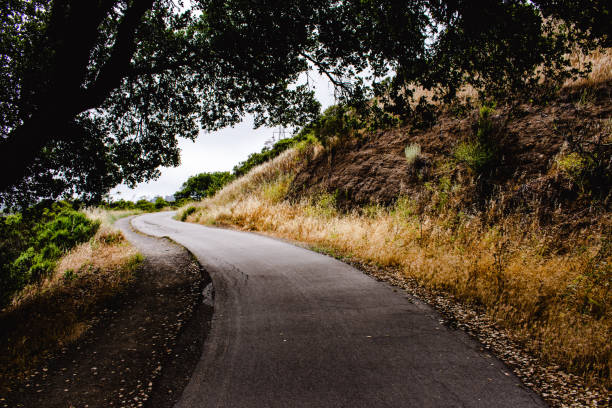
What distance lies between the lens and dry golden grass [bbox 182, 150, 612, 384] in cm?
280

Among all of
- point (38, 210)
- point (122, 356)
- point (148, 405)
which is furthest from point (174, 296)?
point (38, 210)

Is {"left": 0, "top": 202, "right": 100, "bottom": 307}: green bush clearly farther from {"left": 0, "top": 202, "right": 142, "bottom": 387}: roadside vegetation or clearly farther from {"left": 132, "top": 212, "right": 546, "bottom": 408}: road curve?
{"left": 132, "top": 212, "right": 546, "bottom": 408}: road curve

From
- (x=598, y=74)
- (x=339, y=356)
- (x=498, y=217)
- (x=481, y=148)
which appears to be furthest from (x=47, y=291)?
(x=598, y=74)

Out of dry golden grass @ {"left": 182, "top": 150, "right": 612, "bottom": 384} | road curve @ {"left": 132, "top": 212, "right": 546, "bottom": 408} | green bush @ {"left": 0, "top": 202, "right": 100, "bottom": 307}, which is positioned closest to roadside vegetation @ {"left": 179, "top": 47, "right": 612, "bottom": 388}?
dry golden grass @ {"left": 182, "top": 150, "right": 612, "bottom": 384}

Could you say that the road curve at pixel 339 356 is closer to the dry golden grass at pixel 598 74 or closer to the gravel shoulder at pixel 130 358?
the gravel shoulder at pixel 130 358

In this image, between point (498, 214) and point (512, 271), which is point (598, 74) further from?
point (512, 271)

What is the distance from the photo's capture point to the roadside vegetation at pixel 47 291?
3.17m

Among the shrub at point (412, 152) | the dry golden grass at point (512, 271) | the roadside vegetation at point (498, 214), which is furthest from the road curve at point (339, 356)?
the shrub at point (412, 152)

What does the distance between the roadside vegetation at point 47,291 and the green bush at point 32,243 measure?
1 centimetres

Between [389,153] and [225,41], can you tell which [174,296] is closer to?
[225,41]

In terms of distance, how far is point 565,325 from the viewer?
2.99 meters

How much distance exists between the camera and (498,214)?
6.86 metres

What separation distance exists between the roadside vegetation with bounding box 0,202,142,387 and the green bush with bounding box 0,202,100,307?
14 mm

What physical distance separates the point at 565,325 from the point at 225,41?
24.8 feet
